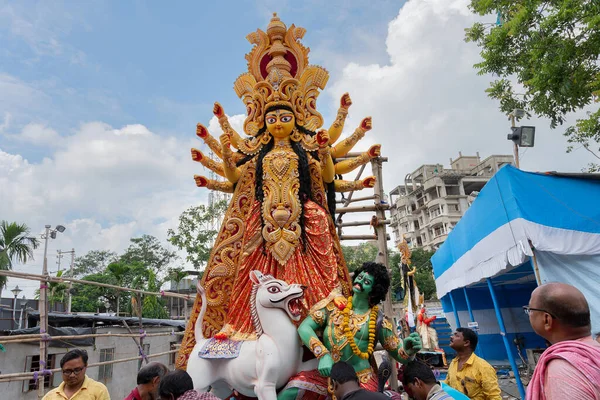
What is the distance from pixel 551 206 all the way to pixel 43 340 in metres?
5.63

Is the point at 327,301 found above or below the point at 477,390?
above

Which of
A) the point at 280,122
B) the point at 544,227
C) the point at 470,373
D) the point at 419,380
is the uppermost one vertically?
the point at 280,122

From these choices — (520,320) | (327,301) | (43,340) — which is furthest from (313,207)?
(520,320)

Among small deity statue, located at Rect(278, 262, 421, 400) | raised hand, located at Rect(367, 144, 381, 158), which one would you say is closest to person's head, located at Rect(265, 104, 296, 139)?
raised hand, located at Rect(367, 144, 381, 158)

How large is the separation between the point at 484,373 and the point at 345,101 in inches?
108

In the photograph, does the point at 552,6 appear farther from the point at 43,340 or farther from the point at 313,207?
the point at 43,340

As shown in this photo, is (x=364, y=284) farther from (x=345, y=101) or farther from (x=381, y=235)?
(x=345, y=101)

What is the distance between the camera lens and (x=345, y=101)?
4.13m

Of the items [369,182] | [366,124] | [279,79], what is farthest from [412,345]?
[279,79]

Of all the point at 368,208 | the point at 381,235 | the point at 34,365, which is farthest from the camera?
the point at 34,365

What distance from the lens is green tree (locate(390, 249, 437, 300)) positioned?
84.9ft

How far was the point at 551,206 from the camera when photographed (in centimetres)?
491

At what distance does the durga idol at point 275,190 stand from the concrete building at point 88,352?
344cm

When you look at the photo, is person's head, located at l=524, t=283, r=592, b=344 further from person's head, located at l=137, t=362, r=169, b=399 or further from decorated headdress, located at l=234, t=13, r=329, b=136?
decorated headdress, located at l=234, t=13, r=329, b=136
